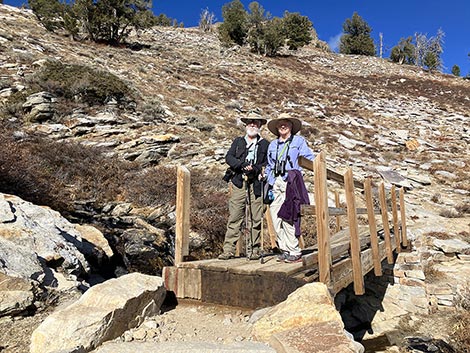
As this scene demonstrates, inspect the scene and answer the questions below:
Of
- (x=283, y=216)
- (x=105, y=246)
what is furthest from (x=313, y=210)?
(x=105, y=246)

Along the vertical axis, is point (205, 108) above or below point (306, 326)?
above

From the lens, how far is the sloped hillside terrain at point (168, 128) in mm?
7891

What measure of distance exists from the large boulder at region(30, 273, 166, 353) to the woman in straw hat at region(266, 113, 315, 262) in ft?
4.97

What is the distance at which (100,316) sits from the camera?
9.20 ft

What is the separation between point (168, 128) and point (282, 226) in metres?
11.3

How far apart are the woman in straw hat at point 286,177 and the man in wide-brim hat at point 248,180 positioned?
26 centimetres

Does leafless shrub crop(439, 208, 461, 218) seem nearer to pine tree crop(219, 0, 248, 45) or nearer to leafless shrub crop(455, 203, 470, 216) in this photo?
leafless shrub crop(455, 203, 470, 216)

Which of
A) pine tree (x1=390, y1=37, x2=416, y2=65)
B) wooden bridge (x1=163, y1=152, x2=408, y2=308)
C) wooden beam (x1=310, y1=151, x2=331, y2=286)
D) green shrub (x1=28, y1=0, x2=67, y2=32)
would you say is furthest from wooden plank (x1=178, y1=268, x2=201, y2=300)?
pine tree (x1=390, y1=37, x2=416, y2=65)

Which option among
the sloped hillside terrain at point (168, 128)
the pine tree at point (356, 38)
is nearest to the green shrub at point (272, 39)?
the sloped hillside terrain at point (168, 128)

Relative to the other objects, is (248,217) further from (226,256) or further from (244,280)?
(244,280)

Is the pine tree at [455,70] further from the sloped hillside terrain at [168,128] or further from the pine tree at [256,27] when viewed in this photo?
the pine tree at [256,27]

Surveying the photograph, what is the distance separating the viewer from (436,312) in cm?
812

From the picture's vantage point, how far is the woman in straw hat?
4.01 metres

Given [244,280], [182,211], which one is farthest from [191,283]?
[182,211]
